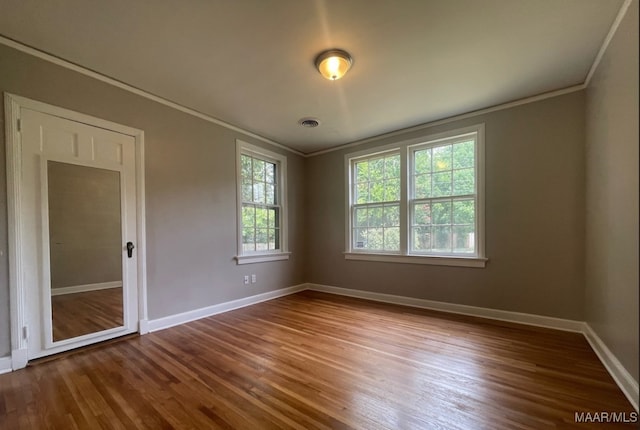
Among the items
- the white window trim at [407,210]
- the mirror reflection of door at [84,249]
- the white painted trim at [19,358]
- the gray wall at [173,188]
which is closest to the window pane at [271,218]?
the gray wall at [173,188]

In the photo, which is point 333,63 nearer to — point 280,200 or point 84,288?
point 280,200

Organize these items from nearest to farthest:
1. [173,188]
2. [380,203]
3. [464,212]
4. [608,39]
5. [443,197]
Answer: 1. [608,39]
2. [173,188]
3. [464,212]
4. [443,197]
5. [380,203]

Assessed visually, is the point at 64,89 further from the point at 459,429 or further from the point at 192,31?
the point at 459,429

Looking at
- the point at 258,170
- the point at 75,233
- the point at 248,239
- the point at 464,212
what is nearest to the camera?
the point at 75,233

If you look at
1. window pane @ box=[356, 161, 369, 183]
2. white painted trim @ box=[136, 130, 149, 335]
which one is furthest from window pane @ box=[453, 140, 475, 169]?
white painted trim @ box=[136, 130, 149, 335]

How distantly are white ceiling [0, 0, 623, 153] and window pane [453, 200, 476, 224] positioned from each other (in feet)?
3.97

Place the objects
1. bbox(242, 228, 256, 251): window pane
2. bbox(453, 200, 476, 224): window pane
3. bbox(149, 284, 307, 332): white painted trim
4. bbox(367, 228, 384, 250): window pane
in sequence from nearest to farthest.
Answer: bbox(149, 284, 307, 332): white painted trim
bbox(453, 200, 476, 224): window pane
bbox(242, 228, 256, 251): window pane
bbox(367, 228, 384, 250): window pane

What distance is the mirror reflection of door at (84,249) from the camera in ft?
7.91

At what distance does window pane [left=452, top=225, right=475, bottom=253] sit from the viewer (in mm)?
3480

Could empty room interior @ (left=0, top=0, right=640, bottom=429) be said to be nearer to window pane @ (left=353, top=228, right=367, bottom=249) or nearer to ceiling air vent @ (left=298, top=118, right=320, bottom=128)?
ceiling air vent @ (left=298, top=118, right=320, bottom=128)

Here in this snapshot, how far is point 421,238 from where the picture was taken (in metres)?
3.88

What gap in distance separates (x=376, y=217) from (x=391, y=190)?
19.3 inches

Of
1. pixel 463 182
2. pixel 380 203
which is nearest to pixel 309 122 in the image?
pixel 380 203

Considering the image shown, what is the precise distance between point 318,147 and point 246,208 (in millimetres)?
1691
